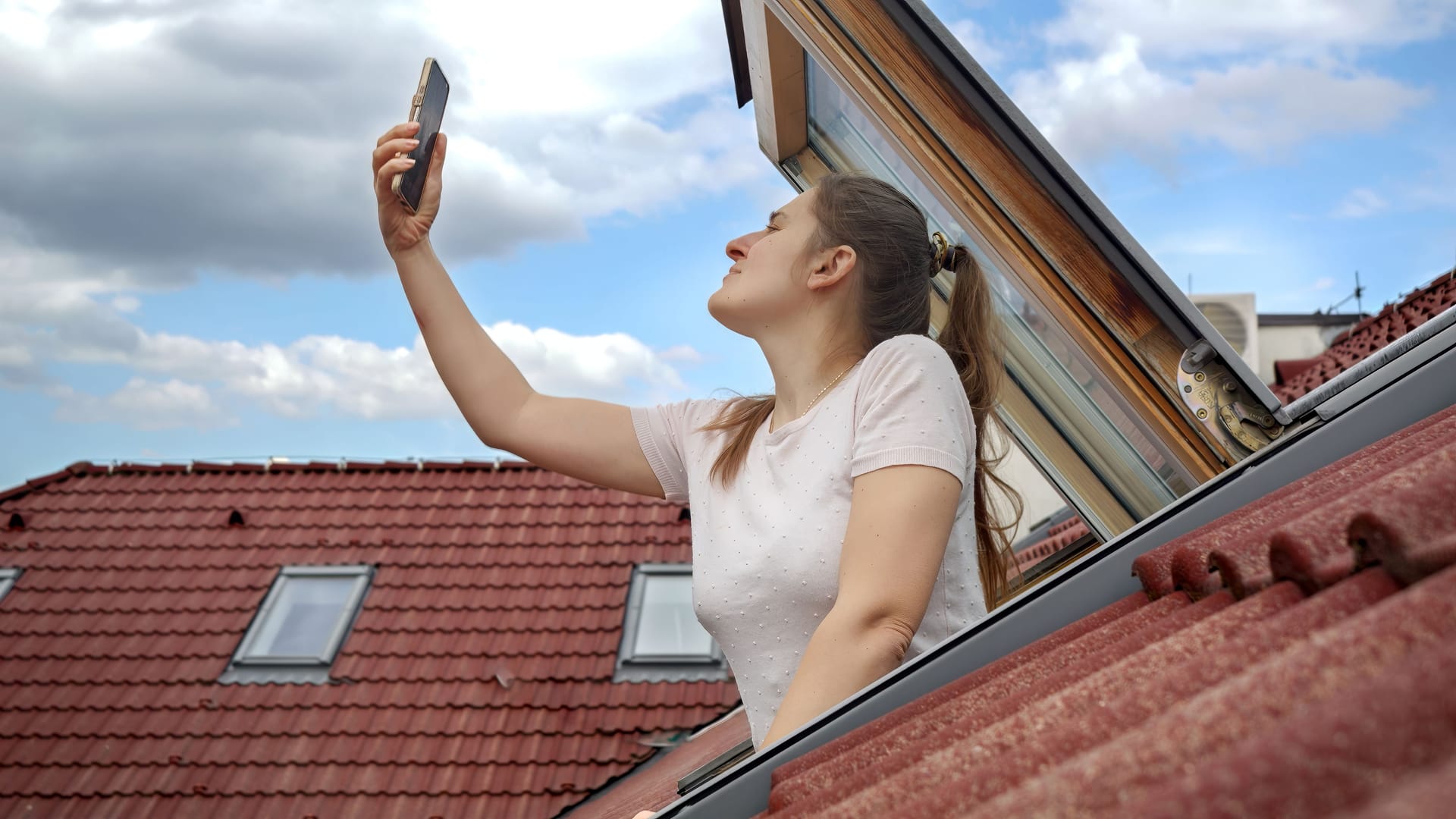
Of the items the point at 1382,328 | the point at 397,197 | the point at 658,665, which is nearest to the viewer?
the point at 397,197

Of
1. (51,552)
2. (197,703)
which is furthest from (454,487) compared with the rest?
(51,552)

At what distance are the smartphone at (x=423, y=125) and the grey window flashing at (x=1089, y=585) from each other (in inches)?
52.8

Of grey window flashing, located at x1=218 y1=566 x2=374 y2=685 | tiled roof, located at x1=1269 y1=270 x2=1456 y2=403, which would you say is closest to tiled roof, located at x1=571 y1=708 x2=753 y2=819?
tiled roof, located at x1=1269 y1=270 x2=1456 y2=403

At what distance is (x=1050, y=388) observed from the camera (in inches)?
82.2

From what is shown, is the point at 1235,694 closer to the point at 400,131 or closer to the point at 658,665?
the point at 400,131

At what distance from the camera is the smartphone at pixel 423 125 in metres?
2.04

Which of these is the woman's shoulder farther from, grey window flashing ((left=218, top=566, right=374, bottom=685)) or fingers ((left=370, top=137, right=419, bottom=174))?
grey window flashing ((left=218, top=566, right=374, bottom=685))

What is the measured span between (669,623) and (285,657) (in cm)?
295

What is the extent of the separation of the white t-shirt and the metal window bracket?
303 mm

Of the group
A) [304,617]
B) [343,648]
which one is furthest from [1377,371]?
[304,617]

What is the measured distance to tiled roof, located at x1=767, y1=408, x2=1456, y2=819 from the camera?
420 mm

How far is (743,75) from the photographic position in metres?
2.45

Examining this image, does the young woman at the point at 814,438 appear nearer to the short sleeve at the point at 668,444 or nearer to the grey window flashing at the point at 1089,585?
the short sleeve at the point at 668,444

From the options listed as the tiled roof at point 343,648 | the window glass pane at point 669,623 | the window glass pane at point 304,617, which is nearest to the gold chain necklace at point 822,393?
the tiled roof at point 343,648
